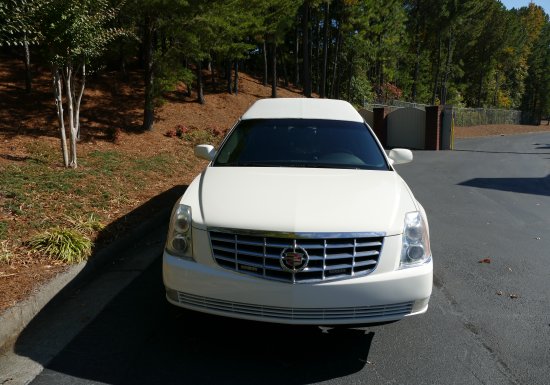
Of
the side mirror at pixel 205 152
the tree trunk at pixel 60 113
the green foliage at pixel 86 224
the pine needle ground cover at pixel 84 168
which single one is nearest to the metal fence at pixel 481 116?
the pine needle ground cover at pixel 84 168

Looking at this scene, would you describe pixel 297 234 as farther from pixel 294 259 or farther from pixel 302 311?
pixel 302 311

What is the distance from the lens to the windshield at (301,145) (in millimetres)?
4586

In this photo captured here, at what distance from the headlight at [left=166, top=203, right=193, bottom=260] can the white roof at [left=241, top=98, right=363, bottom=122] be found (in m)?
2.15

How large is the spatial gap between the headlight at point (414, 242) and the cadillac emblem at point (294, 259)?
2.35ft

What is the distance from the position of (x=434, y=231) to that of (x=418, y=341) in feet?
11.5

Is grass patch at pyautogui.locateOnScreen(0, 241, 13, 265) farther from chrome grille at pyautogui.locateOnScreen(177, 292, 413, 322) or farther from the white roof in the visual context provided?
the white roof

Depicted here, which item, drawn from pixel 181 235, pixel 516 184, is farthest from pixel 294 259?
pixel 516 184

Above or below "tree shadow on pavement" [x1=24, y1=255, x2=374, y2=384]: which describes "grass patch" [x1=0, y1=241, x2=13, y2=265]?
above

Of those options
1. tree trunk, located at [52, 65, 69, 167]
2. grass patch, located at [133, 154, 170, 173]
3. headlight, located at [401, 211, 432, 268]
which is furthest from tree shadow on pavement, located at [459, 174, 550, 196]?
tree trunk, located at [52, 65, 69, 167]

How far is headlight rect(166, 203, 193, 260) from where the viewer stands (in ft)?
11.1

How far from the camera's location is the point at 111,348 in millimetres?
→ 3469

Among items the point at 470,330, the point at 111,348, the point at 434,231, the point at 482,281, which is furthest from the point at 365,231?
the point at 434,231

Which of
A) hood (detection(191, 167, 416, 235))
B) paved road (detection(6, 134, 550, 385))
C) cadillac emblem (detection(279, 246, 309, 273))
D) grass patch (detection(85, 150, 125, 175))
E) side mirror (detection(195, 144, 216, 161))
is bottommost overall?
paved road (detection(6, 134, 550, 385))

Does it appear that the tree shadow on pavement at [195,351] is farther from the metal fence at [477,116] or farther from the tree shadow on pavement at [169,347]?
the metal fence at [477,116]
